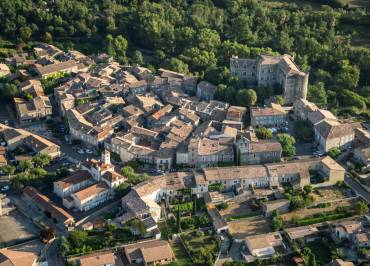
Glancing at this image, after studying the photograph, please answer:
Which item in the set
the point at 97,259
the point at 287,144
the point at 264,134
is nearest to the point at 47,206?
the point at 97,259

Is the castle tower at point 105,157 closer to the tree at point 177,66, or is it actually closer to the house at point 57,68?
the house at point 57,68

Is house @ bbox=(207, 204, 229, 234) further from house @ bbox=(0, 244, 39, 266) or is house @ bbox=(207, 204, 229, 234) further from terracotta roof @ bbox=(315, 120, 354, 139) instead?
terracotta roof @ bbox=(315, 120, 354, 139)

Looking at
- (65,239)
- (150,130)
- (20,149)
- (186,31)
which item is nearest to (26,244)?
(65,239)

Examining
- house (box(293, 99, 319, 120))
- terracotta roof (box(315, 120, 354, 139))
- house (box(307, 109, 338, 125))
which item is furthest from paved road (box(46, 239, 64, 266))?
house (box(293, 99, 319, 120))

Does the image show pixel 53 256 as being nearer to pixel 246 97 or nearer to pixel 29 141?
pixel 29 141

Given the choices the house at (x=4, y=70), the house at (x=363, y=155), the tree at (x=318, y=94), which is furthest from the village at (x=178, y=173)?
the tree at (x=318, y=94)

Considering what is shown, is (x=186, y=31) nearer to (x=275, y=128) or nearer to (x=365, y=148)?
(x=275, y=128)
